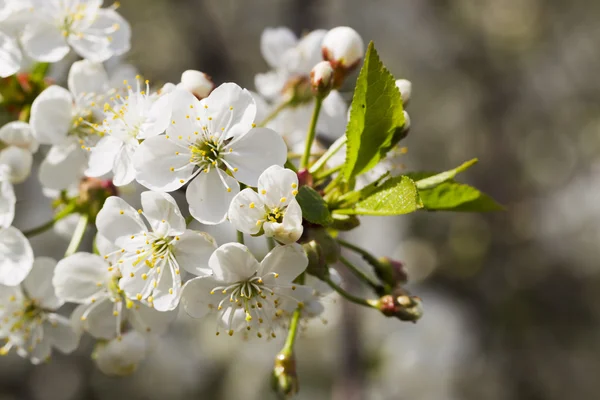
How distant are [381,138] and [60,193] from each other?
88cm

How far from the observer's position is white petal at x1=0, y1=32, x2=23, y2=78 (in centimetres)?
150

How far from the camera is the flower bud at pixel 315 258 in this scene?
1.31m

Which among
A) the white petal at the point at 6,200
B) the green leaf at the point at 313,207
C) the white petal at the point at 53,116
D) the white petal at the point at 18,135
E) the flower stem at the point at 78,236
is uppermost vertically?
the green leaf at the point at 313,207

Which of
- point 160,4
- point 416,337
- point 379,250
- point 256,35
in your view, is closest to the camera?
point 416,337

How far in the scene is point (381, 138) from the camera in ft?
4.60

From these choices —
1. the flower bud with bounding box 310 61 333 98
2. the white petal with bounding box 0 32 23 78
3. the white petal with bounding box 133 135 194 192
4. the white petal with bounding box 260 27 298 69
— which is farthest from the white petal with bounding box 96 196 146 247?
the white petal with bounding box 260 27 298 69

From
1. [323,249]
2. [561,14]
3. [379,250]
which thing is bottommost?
[379,250]

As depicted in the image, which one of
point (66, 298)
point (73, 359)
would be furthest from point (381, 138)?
point (73, 359)

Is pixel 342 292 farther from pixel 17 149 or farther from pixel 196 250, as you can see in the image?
pixel 17 149

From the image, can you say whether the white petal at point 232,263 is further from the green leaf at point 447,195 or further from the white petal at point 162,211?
the green leaf at point 447,195

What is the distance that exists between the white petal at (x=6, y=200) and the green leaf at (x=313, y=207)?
667 millimetres

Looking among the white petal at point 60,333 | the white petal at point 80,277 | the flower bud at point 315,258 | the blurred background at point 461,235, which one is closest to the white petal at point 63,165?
the white petal at point 80,277

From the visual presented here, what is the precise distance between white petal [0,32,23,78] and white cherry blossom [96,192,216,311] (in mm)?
421

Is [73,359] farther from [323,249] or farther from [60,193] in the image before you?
[323,249]
